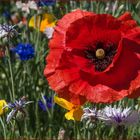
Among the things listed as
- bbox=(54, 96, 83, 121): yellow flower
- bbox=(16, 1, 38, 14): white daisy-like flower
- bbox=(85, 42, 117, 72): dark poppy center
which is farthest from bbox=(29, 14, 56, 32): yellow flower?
bbox=(85, 42, 117, 72): dark poppy center

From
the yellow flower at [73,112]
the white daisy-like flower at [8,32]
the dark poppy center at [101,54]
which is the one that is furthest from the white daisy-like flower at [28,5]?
the dark poppy center at [101,54]

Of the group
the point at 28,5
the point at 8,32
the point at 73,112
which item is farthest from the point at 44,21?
the point at 73,112

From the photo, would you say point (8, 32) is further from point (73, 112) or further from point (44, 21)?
point (44, 21)

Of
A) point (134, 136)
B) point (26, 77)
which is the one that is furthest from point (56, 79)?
point (26, 77)

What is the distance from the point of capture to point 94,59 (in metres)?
1.12

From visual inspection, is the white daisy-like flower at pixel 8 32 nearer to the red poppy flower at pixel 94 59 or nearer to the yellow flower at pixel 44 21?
the red poppy flower at pixel 94 59

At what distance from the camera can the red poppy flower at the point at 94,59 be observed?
1.04 meters

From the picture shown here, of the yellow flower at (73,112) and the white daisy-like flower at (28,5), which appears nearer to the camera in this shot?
the yellow flower at (73,112)

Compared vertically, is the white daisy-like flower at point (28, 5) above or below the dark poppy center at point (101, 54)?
below

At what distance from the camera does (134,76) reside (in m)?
1.06

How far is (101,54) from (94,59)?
0.07 ft

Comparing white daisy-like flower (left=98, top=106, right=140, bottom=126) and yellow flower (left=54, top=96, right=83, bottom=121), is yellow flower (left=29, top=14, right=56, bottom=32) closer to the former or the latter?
yellow flower (left=54, top=96, right=83, bottom=121)

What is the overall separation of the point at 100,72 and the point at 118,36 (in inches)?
3.6

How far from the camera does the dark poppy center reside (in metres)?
1.11
